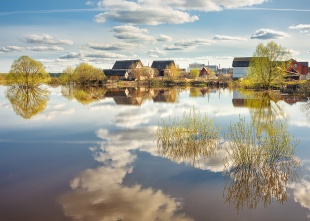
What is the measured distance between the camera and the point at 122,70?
334 feet

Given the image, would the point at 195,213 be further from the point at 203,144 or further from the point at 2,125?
the point at 2,125

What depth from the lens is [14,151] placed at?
1631 cm

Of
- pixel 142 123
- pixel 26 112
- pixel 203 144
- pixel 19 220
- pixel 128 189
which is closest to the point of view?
pixel 19 220

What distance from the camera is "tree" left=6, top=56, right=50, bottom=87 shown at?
232 ft

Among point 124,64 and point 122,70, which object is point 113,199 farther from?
point 124,64

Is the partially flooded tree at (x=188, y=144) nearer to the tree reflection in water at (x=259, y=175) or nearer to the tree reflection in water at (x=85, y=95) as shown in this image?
the tree reflection in water at (x=259, y=175)

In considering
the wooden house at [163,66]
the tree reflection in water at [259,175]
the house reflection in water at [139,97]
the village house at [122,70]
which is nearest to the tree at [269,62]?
the house reflection in water at [139,97]

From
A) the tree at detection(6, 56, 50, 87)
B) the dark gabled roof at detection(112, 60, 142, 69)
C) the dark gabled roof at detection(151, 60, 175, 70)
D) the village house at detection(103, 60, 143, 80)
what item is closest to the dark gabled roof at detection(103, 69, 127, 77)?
the village house at detection(103, 60, 143, 80)

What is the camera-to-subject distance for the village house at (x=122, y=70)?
3920 inches

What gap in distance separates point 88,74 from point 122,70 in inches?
662

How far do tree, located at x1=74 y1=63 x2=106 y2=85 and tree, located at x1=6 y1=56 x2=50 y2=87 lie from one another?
1585 centimetres

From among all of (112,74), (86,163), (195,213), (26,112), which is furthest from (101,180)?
(112,74)

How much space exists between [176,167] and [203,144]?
3.50 metres

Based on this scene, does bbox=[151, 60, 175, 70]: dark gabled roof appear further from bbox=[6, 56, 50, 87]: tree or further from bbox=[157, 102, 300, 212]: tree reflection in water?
bbox=[157, 102, 300, 212]: tree reflection in water
